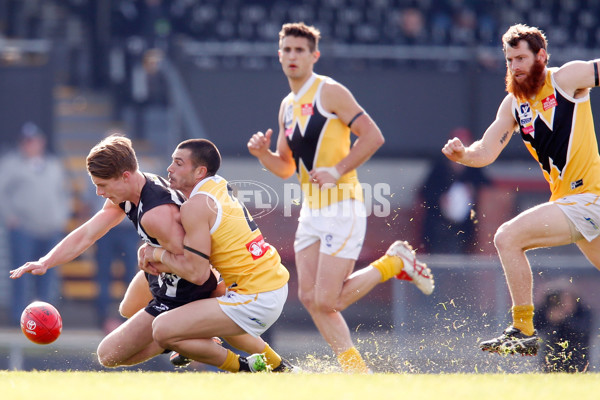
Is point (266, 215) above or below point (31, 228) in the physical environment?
above

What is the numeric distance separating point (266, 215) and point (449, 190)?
2.09 m

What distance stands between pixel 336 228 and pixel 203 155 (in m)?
1.42

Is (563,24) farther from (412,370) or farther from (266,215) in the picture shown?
(412,370)

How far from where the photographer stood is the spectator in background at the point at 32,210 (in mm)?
12578

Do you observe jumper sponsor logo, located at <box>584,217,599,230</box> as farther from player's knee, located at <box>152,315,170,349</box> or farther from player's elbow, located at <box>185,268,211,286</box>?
player's knee, located at <box>152,315,170,349</box>

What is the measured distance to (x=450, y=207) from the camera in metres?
8.98

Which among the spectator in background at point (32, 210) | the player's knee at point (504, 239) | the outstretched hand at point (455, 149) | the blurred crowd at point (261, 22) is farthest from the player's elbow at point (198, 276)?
the blurred crowd at point (261, 22)

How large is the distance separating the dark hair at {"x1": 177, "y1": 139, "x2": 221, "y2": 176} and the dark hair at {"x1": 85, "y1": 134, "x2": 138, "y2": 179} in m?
0.42

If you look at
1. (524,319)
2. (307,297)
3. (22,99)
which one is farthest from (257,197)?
(22,99)

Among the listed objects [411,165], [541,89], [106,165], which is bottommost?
[411,165]

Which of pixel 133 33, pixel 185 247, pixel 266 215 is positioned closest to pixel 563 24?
pixel 133 33

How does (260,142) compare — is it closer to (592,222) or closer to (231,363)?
(231,363)

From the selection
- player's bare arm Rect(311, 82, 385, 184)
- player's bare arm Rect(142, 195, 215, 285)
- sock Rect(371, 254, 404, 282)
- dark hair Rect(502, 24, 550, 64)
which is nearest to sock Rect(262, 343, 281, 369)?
player's bare arm Rect(142, 195, 215, 285)

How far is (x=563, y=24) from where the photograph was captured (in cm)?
1672
